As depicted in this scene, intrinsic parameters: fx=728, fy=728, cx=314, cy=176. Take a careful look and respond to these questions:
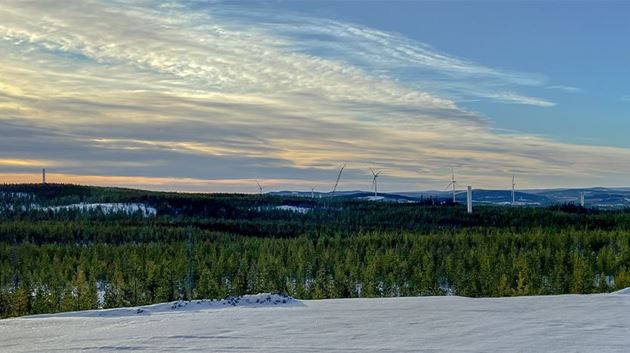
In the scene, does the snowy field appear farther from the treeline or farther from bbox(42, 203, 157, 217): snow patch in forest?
bbox(42, 203, 157, 217): snow patch in forest

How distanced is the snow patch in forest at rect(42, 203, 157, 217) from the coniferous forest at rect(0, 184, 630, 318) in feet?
1.21

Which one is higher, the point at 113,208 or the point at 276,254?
the point at 113,208

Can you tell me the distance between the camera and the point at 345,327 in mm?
9148

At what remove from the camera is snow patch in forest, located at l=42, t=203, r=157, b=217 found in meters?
61.4

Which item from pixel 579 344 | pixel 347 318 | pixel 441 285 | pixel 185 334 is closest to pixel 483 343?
pixel 579 344

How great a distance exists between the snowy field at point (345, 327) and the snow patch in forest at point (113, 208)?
51.4 m

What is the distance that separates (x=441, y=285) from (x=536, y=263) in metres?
3.49

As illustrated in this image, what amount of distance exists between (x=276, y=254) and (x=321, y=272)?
334 inches

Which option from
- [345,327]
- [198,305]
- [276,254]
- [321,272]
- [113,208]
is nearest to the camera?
[345,327]

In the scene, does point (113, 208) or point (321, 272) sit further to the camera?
point (113, 208)

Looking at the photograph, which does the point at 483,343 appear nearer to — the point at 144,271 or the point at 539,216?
the point at 144,271

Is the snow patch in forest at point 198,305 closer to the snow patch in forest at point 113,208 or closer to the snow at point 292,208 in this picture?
the snow patch in forest at point 113,208

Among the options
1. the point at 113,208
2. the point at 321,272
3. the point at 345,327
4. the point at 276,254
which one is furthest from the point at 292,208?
the point at 345,327

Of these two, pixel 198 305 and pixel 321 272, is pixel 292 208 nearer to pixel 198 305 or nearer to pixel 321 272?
pixel 321 272
